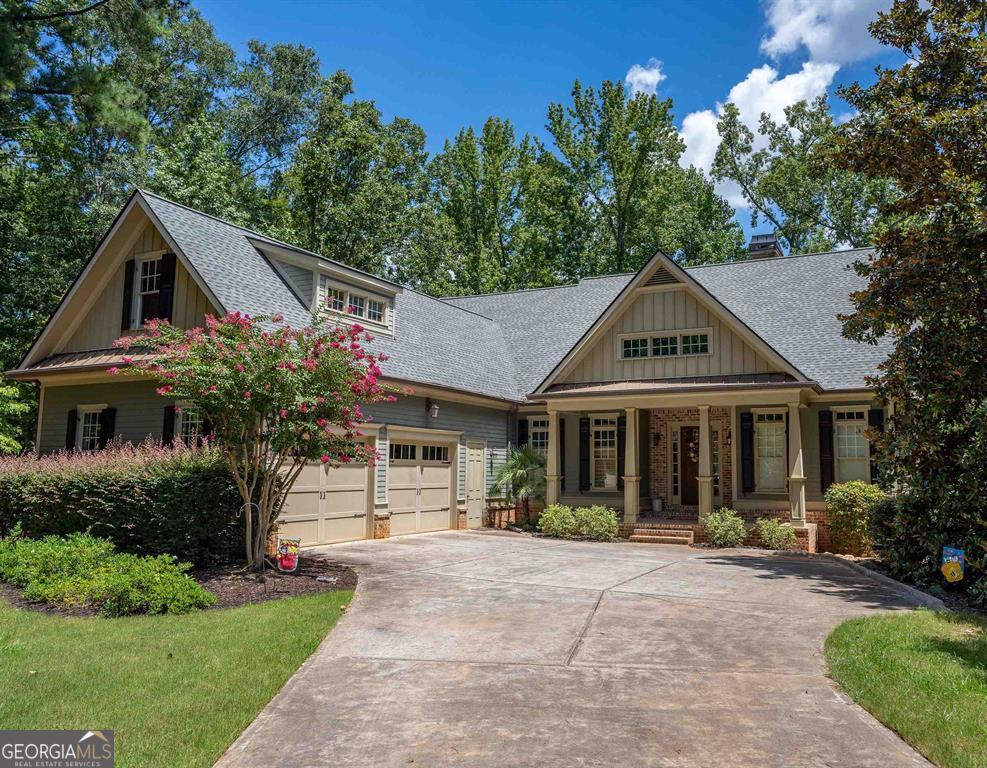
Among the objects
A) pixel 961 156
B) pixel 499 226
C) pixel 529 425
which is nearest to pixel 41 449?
pixel 529 425

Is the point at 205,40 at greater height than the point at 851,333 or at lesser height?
greater

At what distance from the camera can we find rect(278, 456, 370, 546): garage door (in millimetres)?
13781

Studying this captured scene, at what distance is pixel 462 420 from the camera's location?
18484 millimetres

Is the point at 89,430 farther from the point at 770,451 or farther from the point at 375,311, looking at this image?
the point at 770,451

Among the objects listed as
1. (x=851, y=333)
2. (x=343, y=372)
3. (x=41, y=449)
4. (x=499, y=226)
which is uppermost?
(x=499, y=226)

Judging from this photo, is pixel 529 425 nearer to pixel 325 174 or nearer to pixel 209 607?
pixel 209 607

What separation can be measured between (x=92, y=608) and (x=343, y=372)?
4.22 meters

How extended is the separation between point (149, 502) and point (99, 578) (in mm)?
2183

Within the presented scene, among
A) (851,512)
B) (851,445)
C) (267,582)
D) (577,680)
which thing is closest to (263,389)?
(267,582)

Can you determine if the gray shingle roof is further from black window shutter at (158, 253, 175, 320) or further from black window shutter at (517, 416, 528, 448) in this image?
black window shutter at (517, 416, 528, 448)

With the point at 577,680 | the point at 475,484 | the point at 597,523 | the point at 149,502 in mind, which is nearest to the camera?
the point at 577,680

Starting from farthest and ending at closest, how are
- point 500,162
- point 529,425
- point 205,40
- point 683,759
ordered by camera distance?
point 500,162
point 205,40
point 529,425
point 683,759

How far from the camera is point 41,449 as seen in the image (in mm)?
16000

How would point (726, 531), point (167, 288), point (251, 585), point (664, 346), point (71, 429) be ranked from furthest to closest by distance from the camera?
1. point (664, 346)
2. point (726, 531)
3. point (71, 429)
4. point (167, 288)
5. point (251, 585)
